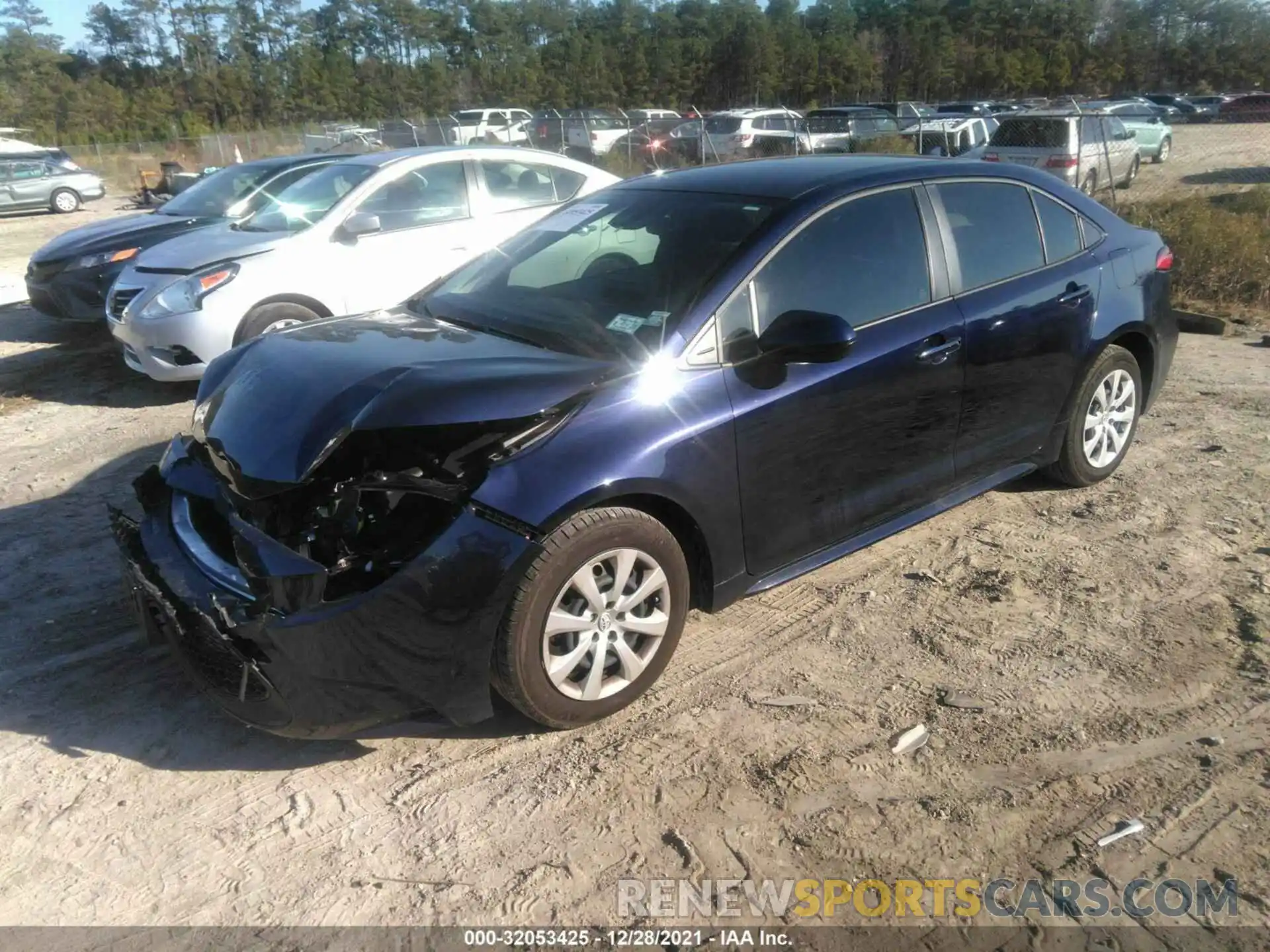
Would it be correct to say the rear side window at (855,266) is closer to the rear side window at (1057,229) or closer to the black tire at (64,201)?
the rear side window at (1057,229)

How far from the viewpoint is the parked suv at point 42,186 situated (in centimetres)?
2455

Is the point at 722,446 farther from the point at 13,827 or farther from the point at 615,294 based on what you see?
the point at 13,827

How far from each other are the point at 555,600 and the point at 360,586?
0.59 metres

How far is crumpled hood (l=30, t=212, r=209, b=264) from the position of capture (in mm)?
8945

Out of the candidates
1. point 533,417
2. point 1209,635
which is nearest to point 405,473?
point 533,417

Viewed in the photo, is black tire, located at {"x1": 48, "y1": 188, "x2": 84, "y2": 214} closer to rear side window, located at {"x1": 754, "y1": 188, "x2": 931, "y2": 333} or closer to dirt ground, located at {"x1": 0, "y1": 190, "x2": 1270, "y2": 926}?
dirt ground, located at {"x1": 0, "y1": 190, "x2": 1270, "y2": 926}

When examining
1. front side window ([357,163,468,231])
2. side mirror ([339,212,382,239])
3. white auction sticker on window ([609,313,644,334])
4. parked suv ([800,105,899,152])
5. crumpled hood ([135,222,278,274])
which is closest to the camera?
white auction sticker on window ([609,313,644,334])

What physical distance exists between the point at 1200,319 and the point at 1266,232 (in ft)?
8.51

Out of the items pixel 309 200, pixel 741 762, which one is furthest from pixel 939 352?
pixel 309 200

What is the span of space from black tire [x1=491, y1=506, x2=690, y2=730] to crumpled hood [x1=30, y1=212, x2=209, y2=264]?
25.9 feet

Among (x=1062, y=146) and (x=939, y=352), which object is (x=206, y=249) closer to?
(x=939, y=352)

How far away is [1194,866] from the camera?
265cm

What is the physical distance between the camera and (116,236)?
30.1 ft

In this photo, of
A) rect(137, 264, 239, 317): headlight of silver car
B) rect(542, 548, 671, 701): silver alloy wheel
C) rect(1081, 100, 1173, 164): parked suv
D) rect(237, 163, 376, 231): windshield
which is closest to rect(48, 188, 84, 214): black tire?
rect(237, 163, 376, 231): windshield
